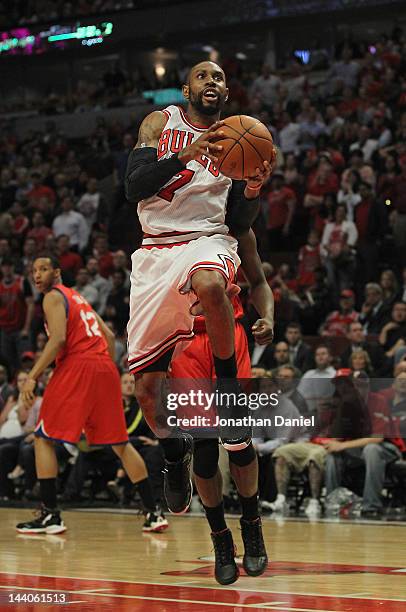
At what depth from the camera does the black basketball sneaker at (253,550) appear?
5613mm

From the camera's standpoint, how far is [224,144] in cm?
502

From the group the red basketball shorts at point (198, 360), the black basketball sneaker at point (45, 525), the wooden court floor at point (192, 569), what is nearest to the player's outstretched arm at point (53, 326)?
the black basketball sneaker at point (45, 525)

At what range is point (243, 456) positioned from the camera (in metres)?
5.61

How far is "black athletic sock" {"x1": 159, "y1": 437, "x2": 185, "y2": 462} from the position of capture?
5547mm

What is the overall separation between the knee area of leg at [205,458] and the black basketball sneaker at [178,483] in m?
0.08

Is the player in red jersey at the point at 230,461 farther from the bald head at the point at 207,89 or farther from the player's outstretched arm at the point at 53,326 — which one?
the player's outstretched arm at the point at 53,326

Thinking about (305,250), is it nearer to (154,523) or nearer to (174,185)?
(154,523)

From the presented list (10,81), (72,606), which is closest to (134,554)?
(72,606)

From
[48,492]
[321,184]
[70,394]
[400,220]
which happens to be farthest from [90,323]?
[321,184]

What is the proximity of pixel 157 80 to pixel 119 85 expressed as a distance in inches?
46.2

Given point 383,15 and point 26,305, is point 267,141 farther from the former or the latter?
point 383,15

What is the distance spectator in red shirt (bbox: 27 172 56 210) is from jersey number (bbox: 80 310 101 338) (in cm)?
976

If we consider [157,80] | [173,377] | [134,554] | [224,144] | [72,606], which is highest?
[157,80]

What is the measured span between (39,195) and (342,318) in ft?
26.1
